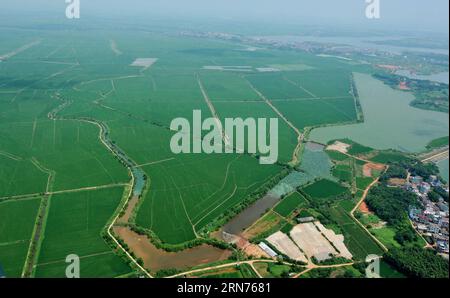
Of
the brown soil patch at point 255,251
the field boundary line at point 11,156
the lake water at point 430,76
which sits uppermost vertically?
the lake water at point 430,76

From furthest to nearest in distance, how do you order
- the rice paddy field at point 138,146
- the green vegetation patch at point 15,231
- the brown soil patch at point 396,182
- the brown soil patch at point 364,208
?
1. the brown soil patch at point 396,182
2. the brown soil patch at point 364,208
3. the rice paddy field at point 138,146
4. the green vegetation patch at point 15,231

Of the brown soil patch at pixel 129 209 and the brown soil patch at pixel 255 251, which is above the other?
the brown soil patch at pixel 129 209

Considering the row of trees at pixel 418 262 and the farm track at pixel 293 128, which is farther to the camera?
the farm track at pixel 293 128

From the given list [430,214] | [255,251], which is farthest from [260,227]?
[430,214]

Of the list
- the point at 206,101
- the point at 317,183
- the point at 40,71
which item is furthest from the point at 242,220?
the point at 40,71

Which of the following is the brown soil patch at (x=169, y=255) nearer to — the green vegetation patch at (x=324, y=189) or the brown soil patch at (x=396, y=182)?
the green vegetation patch at (x=324, y=189)

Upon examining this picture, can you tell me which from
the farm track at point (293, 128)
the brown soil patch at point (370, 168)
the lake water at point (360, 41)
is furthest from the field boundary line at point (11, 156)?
the lake water at point (360, 41)

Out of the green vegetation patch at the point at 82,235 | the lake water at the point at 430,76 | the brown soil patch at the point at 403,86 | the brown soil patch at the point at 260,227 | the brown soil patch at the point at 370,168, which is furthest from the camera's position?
the lake water at the point at 430,76
